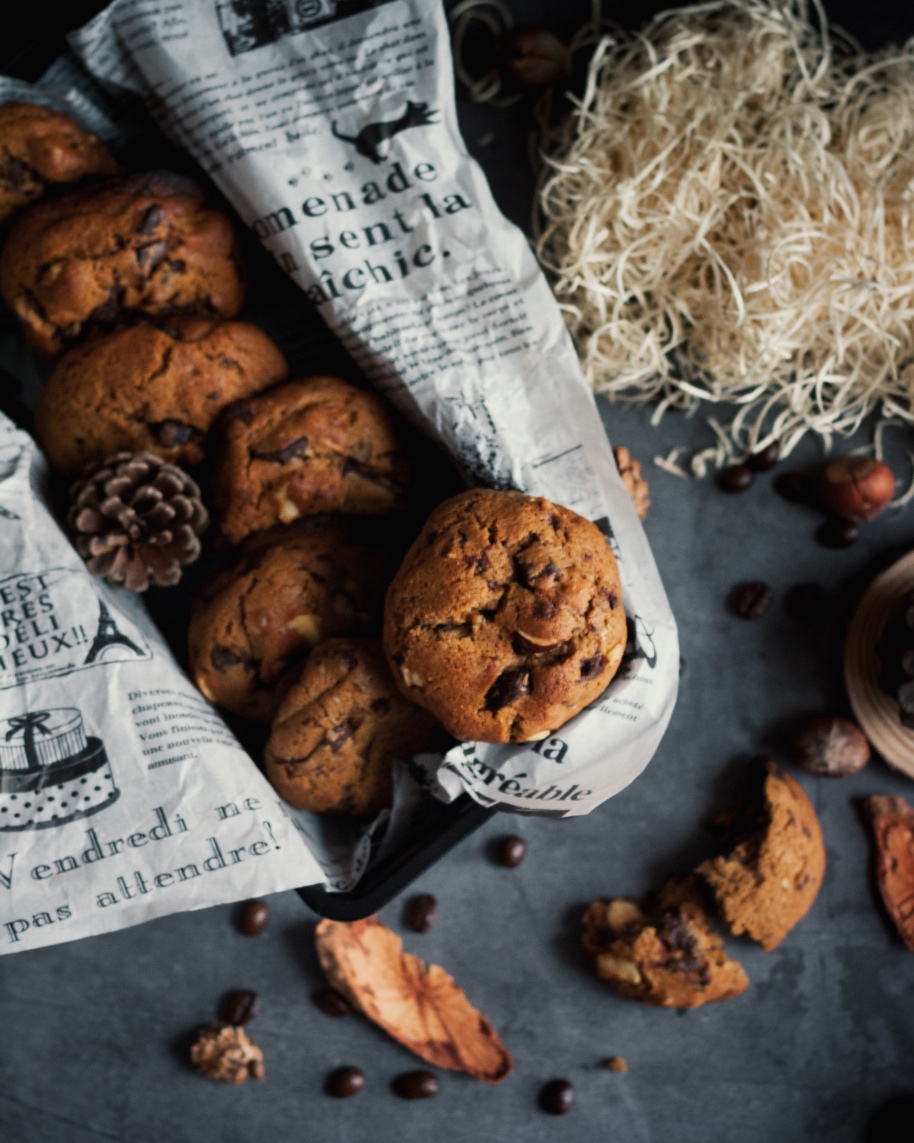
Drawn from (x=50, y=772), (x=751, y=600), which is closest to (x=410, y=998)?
(x=50, y=772)

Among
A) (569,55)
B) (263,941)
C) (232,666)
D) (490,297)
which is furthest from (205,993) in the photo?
(569,55)

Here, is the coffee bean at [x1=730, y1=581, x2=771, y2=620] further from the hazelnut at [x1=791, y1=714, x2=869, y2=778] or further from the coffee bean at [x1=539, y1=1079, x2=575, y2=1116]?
the coffee bean at [x1=539, y1=1079, x2=575, y2=1116]

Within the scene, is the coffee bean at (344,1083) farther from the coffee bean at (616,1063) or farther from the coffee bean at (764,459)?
the coffee bean at (764,459)

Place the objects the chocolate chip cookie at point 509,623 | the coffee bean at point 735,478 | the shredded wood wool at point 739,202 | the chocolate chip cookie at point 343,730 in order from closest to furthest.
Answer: the chocolate chip cookie at point 509,623, the chocolate chip cookie at point 343,730, the shredded wood wool at point 739,202, the coffee bean at point 735,478

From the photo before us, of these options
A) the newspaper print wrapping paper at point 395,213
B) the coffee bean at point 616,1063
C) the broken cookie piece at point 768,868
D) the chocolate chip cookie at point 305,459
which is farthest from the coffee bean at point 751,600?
the coffee bean at point 616,1063

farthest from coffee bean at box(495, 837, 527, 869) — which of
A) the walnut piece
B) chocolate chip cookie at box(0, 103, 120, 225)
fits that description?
chocolate chip cookie at box(0, 103, 120, 225)

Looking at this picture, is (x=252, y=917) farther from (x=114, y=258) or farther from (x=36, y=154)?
(x=36, y=154)

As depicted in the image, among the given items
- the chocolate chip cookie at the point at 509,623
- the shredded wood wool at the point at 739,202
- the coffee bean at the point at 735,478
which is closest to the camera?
the chocolate chip cookie at the point at 509,623
